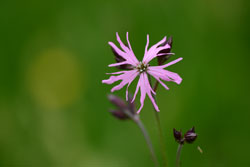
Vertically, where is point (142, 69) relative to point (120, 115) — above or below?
above

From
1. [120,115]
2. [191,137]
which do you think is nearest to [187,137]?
[191,137]

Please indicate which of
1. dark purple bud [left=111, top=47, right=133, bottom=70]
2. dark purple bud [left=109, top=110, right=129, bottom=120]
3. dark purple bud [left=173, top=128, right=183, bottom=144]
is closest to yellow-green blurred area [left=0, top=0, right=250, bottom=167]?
dark purple bud [left=109, top=110, right=129, bottom=120]

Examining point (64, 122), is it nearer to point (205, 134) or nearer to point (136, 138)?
point (136, 138)

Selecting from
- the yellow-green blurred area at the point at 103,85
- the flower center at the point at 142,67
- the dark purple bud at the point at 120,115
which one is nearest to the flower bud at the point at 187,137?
the flower center at the point at 142,67

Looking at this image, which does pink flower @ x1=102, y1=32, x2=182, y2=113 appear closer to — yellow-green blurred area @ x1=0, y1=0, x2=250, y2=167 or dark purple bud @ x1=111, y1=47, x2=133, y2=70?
dark purple bud @ x1=111, y1=47, x2=133, y2=70

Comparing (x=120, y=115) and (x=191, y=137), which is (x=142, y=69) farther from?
(x=120, y=115)

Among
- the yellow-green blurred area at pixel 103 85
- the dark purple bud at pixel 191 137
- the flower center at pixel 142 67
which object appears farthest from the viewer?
the yellow-green blurred area at pixel 103 85

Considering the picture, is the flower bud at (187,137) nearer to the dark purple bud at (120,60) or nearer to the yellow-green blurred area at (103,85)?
the dark purple bud at (120,60)

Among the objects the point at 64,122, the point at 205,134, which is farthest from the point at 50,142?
the point at 205,134
